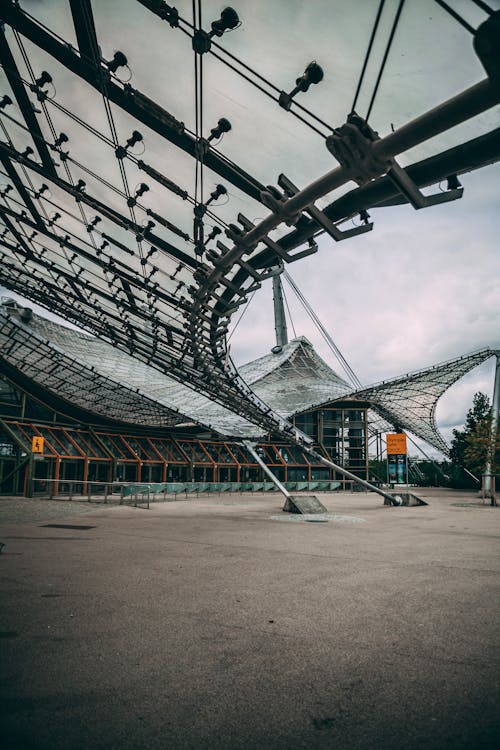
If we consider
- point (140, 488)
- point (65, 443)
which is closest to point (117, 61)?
point (140, 488)

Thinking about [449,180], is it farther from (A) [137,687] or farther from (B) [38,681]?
(B) [38,681]

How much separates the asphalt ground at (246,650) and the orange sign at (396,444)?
45158 mm

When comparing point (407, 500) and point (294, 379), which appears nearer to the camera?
point (407, 500)

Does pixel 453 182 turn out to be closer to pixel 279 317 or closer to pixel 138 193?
pixel 138 193

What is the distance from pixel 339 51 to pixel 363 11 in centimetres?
64

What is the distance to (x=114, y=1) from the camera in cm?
737

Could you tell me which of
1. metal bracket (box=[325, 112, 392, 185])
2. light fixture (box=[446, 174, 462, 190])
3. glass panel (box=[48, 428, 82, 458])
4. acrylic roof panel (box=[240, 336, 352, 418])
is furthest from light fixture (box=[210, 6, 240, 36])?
acrylic roof panel (box=[240, 336, 352, 418])

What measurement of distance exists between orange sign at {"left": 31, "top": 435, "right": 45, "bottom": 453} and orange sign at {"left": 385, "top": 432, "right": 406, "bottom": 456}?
3886cm

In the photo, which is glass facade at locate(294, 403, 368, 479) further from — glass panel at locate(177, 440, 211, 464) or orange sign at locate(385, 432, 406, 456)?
glass panel at locate(177, 440, 211, 464)

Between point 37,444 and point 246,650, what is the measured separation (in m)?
28.2

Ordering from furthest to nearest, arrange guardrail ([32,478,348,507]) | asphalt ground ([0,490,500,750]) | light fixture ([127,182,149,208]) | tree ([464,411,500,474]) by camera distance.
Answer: tree ([464,411,500,474])
guardrail ([32,478,348,507])
light fixture ([127,182,149,208])
asphalt ground ([0,490,500,750])

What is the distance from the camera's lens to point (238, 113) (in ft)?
27.3

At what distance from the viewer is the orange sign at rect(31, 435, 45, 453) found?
2931 centimetres

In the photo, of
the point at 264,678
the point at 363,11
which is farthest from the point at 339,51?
the point at 264,678
